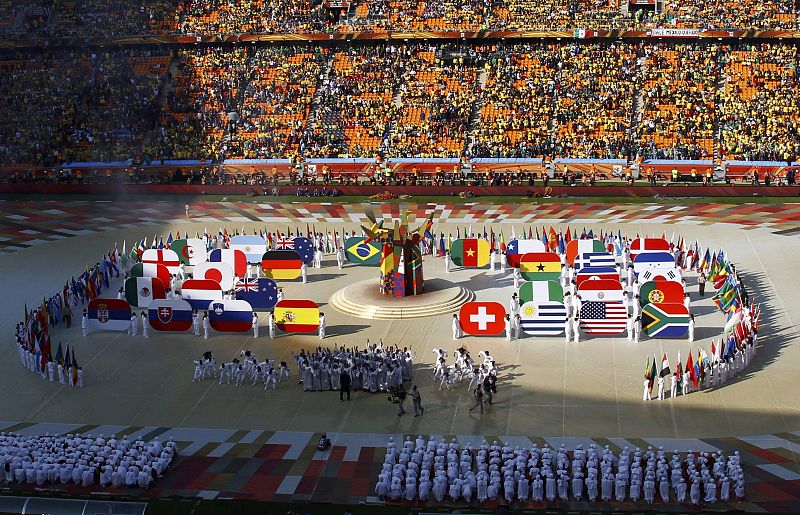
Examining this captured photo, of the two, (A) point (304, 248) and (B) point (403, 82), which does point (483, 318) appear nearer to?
(A) point (304, 248)

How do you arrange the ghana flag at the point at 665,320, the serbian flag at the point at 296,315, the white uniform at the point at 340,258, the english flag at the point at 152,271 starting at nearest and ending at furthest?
1. the ghana flag at the point at 665,320
2. the serbian flag at the point at 296,315
3. the english flag at the point at 152,271
4. the white uniform at the point at 340,258

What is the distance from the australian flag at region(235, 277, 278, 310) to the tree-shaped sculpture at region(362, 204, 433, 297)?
5.28 metres

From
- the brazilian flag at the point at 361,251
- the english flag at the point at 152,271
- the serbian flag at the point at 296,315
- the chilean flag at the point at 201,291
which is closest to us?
the serbian flag at the point at 296,315

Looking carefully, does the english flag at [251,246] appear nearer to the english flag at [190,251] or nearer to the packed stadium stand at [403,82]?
the english flag at [190,251]

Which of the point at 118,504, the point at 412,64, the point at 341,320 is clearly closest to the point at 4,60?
the point at 412,64

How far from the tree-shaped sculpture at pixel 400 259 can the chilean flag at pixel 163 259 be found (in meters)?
10.8

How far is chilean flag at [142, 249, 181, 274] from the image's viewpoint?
60.7 meters

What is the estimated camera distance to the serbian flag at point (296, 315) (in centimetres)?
5181

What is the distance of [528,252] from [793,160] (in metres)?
34.1

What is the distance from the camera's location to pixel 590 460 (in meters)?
36.1

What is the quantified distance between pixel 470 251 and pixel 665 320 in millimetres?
14518

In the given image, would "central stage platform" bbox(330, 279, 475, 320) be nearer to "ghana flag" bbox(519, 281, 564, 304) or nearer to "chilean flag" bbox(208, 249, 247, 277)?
"chilean flag" bbox(208, 249, 247, 277)

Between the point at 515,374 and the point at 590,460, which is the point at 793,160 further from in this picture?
the point at 590,460

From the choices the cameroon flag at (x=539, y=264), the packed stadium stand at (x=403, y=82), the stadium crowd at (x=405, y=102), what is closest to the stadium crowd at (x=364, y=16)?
the packed stadium stand at (x=403, y=82)
